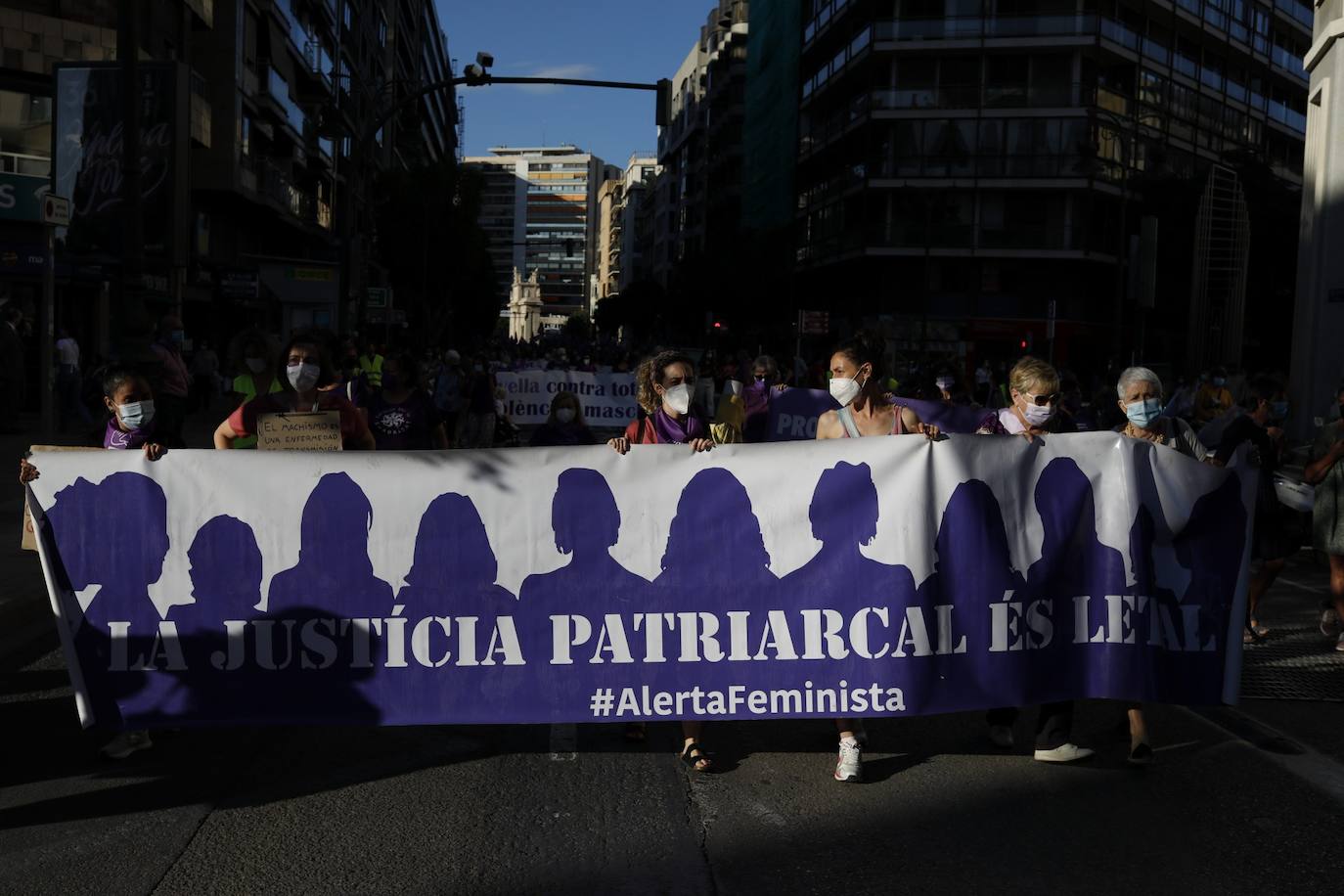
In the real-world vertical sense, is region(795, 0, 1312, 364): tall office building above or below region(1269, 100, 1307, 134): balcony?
below

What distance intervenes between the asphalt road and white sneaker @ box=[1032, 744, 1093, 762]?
0.06 meters

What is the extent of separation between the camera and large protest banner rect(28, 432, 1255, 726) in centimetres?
521

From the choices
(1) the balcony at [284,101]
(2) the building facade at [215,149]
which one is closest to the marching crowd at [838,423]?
(2) the building facade at [215,149]

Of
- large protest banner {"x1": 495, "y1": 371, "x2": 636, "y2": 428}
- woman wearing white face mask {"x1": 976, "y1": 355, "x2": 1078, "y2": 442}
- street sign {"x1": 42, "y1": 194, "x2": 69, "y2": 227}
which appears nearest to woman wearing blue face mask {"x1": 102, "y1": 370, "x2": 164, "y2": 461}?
woman wearing white face mask {"x1": 976, "y1": 355, "x2": 1078, "y2": 442}

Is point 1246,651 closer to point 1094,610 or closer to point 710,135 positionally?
point 1094,610

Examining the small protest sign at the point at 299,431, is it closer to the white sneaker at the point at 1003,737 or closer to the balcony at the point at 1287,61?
the white sneaker at the point at 1003,737

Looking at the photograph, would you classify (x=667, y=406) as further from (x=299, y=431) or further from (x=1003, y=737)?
(x=1003, y=737)

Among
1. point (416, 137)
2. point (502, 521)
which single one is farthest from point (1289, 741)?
point (416, 137)

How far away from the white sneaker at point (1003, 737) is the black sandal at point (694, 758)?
1299 mm

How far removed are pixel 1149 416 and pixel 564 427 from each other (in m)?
3.34

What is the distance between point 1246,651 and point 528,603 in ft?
16.3

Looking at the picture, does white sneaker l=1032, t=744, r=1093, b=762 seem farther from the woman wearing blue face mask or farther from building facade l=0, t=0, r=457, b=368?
building facade l=0, t=0, r=457, b=368

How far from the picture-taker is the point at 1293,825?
4895 mm

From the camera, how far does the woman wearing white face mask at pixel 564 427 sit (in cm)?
784
